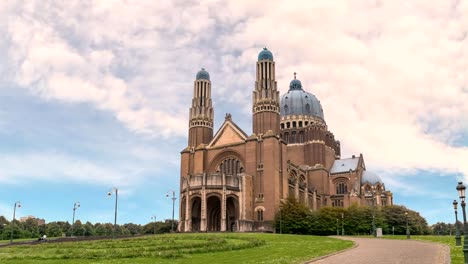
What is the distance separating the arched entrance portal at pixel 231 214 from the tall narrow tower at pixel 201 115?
1527 cm

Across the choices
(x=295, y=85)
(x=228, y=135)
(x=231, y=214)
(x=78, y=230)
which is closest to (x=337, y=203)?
(x=228, y=135)

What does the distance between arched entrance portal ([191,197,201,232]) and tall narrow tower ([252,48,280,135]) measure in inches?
614

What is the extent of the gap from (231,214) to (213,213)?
3.00 meters

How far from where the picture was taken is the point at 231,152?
8500 centimetres

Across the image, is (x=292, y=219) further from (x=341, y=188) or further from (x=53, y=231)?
(x=53, y=231)

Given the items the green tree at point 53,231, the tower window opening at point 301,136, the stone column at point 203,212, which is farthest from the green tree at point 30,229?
the tower window opening at point 301,136

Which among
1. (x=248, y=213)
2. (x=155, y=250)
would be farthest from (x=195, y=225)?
(x=155, y=250)

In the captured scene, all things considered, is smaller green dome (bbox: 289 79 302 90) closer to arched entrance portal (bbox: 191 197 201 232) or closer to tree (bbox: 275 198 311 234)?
tree (bbox: 275 198 311 234)

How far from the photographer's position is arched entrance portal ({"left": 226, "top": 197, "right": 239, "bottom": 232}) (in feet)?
251

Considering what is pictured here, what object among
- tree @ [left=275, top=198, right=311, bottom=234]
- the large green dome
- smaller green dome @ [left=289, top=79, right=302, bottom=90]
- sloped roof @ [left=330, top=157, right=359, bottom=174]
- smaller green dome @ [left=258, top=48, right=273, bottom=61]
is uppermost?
smaller green dome @ [left=289, top=79, right=302, bottom=90]

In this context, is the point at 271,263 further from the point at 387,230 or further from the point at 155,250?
the point at 387,230

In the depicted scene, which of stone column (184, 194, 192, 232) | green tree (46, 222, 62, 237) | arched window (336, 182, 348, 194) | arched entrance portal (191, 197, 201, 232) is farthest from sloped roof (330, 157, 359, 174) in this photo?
green tree (46, 222, 62, 237)

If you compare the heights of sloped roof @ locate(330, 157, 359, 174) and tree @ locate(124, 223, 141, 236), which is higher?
sloped roof @ locate(330, 157, 359, 174)

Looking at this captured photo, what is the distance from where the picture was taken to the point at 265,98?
83938 mm
